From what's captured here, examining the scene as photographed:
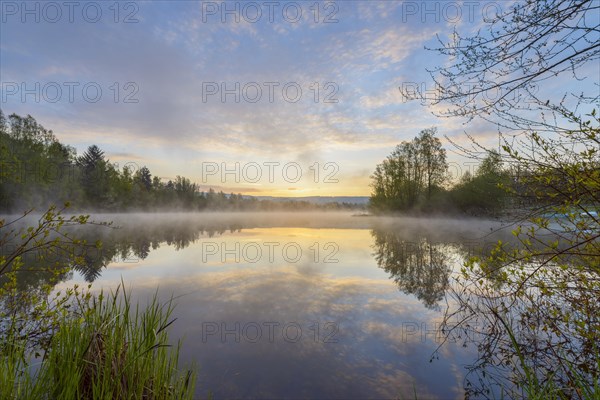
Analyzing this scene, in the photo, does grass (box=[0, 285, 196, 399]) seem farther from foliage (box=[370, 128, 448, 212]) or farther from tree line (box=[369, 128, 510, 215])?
foliage (box=[370, 128, 448, 212])

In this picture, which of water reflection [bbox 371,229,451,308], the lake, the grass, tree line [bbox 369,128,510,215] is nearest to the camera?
the grass

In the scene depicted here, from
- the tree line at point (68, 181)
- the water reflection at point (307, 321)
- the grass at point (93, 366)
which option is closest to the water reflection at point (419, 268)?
the water reflection at point (307, 321)

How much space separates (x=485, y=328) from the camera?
245 inches

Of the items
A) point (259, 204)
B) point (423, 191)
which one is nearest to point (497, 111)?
point (423, 191)

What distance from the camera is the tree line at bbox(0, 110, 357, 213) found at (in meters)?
40.1

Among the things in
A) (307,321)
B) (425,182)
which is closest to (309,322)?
(307,321)

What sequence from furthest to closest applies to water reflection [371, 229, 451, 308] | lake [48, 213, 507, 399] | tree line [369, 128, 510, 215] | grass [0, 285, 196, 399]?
tree line [369, 128, 510, 215], water reflection [371, 229, 451, 308], lake [48, 213, 507, 399], grass [0, 285, 196, 399]

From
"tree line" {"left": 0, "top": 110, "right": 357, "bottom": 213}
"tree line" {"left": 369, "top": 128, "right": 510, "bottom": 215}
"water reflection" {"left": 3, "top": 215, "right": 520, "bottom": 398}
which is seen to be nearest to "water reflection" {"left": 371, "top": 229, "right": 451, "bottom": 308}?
"water reflection" {"left": 3, "top": 215, "right": 520, "bottom": 398}

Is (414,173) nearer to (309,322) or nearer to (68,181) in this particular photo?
(309,322)

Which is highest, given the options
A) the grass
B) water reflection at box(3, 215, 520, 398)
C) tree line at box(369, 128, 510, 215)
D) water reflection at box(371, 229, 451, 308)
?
tree line at box(369, 128, 510, 215)

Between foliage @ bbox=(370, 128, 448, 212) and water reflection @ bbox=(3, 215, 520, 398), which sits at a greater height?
foliage @ bbox=(370, 128, 448, 212)

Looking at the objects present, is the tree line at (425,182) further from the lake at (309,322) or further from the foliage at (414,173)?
the lake at (309,322)

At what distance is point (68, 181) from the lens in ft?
168

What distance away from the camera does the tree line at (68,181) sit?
40062 millimetres
